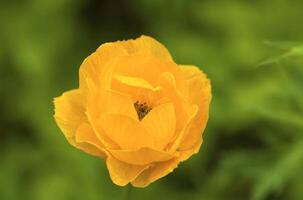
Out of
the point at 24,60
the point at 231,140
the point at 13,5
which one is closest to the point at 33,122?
the point at 24,60

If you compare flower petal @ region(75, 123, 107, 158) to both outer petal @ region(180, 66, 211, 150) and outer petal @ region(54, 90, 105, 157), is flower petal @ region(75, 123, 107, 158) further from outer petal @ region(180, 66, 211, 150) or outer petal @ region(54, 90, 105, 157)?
outer petal @ region(180, 66, 211, 150)

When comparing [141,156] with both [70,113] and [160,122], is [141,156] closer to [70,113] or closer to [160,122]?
[160,122]

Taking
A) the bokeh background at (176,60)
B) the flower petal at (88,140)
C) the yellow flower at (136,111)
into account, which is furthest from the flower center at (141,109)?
the bokeh background at (176,60)

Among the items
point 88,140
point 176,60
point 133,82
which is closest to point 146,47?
point 133,82

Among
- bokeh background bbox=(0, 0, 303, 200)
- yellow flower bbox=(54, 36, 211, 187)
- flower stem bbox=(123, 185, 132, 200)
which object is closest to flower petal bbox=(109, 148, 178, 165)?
yellow flower bbox=(54, 36, 211, 187)

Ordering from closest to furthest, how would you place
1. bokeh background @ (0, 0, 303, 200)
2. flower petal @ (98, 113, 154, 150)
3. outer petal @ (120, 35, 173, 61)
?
flower petal @ (98, 113, 154, 150) < outer petal @ (120, 35, 173, 61) < bokeh background @ (0, 0, 303, 200)

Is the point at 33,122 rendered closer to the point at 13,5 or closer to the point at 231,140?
the point at 13,5

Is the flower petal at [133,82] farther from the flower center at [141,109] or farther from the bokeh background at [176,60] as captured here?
the bokeh background at [176,60]
